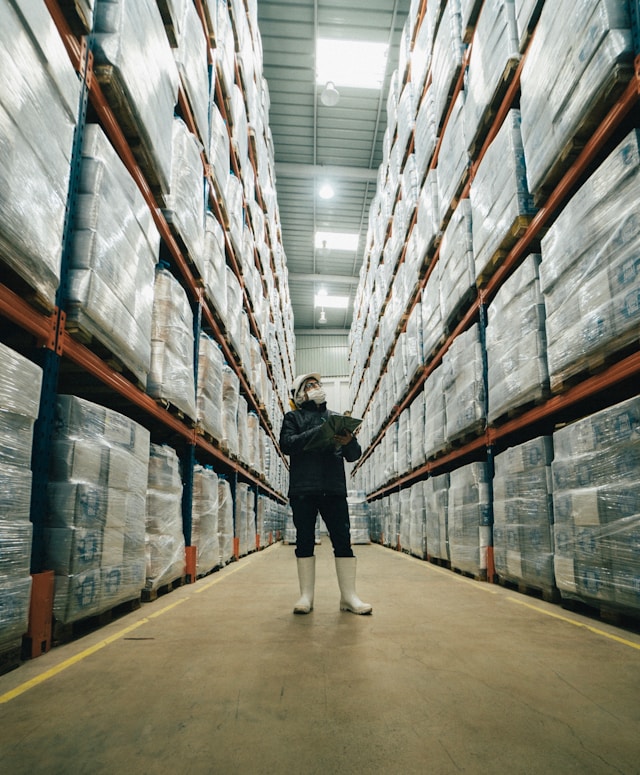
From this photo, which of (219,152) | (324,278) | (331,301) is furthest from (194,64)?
(331,301)

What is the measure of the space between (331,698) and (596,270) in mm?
2362

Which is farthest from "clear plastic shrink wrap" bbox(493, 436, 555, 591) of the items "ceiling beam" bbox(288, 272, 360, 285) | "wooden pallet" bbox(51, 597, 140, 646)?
"ceiling beam" bbox(288, 272, 360, 285)

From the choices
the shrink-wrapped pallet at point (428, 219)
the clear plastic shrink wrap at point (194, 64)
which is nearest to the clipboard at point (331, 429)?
the clear plastic shrink wrap at point (194, 64)

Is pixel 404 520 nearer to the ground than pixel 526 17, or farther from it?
nearer to the ground

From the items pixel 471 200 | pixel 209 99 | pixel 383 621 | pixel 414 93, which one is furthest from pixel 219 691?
pixel 414 93

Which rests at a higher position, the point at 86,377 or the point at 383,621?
the point at 86,377

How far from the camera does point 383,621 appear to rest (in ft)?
9.18

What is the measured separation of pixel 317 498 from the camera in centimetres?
331

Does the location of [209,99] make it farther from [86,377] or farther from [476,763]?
[476,763]

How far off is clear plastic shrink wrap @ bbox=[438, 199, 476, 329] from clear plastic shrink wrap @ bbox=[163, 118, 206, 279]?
7.67 feet

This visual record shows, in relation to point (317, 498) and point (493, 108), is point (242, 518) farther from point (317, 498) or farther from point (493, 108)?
point (493, 108)

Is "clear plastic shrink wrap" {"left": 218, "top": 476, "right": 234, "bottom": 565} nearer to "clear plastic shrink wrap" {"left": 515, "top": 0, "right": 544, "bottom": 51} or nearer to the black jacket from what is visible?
the black jacket

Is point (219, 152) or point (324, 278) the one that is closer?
point (219, 152)

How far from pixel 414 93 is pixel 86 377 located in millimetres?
5737
